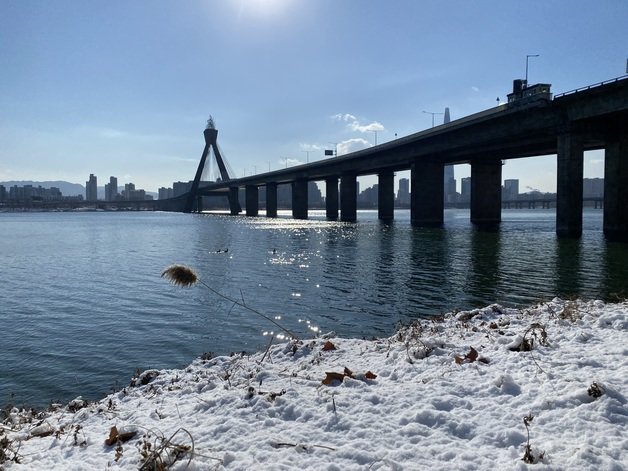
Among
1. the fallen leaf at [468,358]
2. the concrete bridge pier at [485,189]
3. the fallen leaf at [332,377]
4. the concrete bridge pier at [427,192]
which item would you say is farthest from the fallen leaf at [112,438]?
the concrete bridge pier at [485,189]

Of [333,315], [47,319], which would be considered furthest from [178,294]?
[333,315]

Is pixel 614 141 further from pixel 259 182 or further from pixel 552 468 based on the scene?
pixel 259 182

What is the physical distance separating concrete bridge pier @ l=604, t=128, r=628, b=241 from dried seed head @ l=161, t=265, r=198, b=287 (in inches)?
2184

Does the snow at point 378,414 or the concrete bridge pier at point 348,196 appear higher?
the concrete bridge pier at point 348,196

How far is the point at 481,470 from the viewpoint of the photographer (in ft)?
15.9

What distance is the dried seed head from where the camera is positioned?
7.05 metres

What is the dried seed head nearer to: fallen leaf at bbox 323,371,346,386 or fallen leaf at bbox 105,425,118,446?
fallen leaf at bbox 105,425,118,446

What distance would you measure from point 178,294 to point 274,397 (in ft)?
54.3

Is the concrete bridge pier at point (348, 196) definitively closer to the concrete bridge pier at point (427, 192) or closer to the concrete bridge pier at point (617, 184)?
the concrete bridge pier at point (427, 192)

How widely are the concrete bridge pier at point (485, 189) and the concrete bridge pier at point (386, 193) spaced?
98.0 feet

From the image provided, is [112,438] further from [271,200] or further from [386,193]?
[271,200]

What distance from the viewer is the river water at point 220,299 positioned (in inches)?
498

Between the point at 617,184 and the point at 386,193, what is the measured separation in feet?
233

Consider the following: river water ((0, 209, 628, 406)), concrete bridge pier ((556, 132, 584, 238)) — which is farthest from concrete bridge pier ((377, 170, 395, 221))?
river water ((0, 209, 628, 406))
